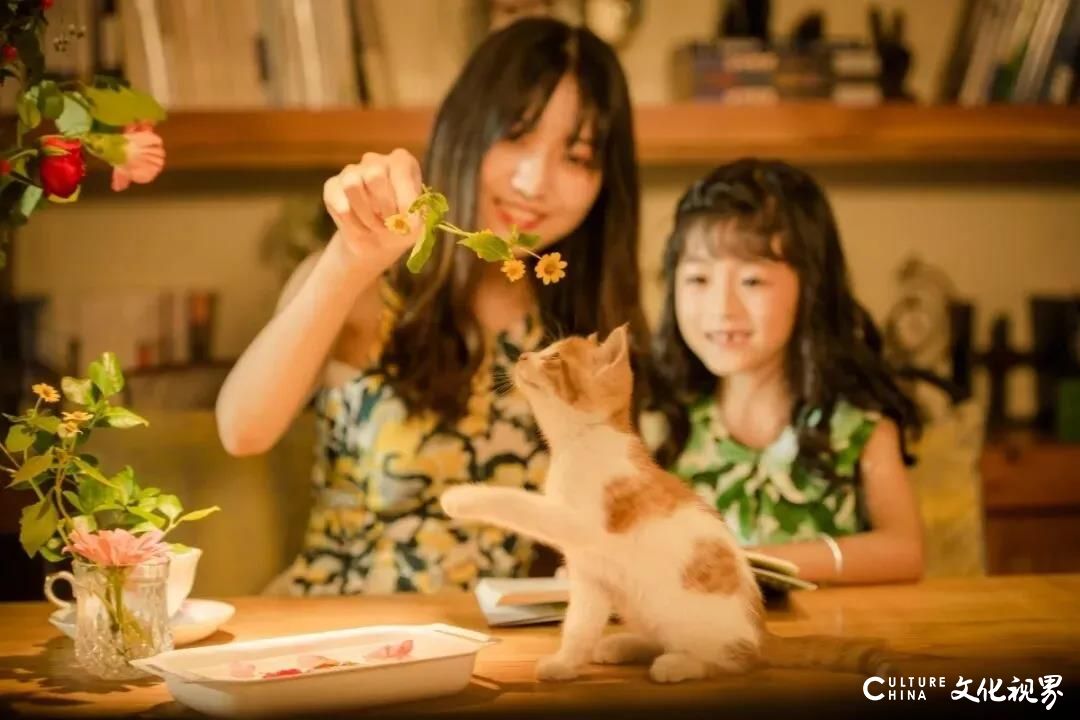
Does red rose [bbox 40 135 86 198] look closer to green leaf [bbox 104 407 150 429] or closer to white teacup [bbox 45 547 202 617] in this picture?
green leaf [bbox 104 407 150 429]

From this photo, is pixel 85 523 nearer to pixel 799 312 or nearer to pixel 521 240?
pixel 521 240

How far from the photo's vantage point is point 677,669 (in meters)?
0.98

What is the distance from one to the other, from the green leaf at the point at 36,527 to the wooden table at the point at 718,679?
11cm

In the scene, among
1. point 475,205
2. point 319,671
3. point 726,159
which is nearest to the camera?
point 319,671

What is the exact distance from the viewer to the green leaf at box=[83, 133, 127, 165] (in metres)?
1.09

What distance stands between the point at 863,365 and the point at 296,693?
35.7 inches

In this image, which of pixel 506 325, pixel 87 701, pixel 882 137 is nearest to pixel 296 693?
pixel 87 701

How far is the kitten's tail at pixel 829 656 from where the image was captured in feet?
3.43

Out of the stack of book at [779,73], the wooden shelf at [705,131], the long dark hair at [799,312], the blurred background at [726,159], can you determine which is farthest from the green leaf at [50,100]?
the stack of book at [779,73]

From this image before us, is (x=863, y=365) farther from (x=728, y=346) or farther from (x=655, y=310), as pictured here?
(x=655, y=310)

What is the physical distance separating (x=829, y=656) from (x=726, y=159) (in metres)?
1.61

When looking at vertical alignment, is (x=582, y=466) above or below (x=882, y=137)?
below

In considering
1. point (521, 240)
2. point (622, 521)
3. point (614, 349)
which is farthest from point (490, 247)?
point (622, 521)

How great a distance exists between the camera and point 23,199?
1102 mm
